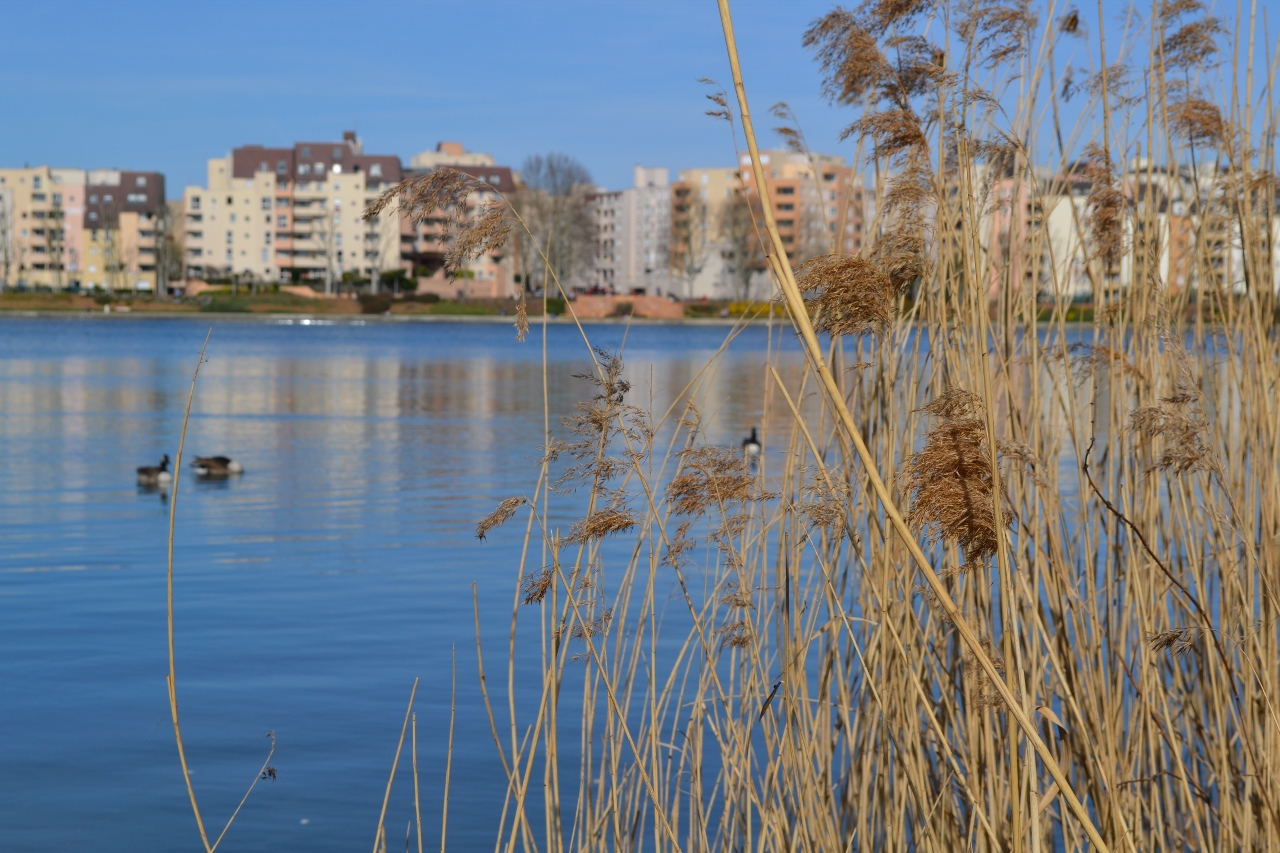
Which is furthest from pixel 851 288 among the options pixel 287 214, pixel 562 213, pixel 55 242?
pixel 55 242

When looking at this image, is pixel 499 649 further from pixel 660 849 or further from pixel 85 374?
pixel 85 374

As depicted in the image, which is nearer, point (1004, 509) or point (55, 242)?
point (1004, 509)

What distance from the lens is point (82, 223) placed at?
4328 inches

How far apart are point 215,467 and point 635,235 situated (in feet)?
338

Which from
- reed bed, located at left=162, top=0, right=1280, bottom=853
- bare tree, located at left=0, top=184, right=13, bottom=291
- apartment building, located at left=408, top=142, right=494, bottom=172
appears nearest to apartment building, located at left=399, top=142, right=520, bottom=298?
apartment building, located at left=408, top=142, right=494, bottom=172

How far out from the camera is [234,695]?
598cm

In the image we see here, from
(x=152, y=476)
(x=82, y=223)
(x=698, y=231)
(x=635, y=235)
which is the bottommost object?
(x=152, y=476)

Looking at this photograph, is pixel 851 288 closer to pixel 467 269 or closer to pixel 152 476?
pixel 152 476

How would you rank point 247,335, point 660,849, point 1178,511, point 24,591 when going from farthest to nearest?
1. point 247,335
2. point 24,591
3. point 1178,511
4. point 660,849

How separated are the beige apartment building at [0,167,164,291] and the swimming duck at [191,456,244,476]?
96921mm

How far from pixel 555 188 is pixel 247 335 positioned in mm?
30957

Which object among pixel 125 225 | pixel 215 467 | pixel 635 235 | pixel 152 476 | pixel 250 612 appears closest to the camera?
pixel 250 612

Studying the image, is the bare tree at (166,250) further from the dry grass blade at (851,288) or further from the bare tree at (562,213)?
the dry grass blade at (851,288)

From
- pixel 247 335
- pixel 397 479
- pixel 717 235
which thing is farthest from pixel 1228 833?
pixel 717 235
